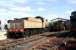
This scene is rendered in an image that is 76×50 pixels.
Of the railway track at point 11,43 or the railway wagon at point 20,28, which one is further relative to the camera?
the railway wagon at point 20,28

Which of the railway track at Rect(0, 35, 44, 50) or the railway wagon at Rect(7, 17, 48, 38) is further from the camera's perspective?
the railway wagon at Rect(7, 17, 48, 38)

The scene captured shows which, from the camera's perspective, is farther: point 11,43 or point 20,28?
point 20,28

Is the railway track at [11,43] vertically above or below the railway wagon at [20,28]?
below

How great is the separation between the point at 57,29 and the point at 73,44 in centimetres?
2432

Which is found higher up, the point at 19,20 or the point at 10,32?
the point at 19,20

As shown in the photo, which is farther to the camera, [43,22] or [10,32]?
[43,22]

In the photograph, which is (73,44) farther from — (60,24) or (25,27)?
(60,24)

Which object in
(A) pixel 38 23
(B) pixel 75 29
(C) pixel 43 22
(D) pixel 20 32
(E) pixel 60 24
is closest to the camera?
(B) pixel 75 29

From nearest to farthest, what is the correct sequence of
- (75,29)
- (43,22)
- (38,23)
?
(75,29), (38,23), (43,22)

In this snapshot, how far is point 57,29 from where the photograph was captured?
35219 mm

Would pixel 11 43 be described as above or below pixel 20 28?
below

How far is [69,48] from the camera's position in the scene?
10.6 m

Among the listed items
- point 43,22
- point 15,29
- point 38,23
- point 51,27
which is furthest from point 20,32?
point 51,27

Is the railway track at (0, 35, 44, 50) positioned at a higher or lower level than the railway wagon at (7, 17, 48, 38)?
lower
